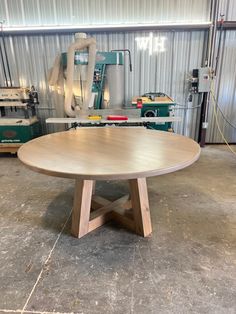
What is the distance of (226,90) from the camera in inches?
161

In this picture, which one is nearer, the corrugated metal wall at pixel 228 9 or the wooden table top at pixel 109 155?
the wooden table top at pixel 109 155

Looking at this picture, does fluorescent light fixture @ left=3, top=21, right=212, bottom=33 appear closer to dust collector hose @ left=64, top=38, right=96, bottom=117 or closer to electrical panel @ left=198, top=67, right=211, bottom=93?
electrical panel @ left=198, top=67, right=211, bottom=93

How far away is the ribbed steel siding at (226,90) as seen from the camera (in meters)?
3.87

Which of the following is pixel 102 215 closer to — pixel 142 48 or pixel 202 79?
pixel 202 79

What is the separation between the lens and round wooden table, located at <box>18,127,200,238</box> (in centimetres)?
123

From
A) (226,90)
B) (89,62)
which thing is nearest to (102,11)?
(89,62)

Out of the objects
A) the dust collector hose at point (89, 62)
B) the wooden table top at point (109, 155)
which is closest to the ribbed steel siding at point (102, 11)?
the dust collector hose at point (89, 62)

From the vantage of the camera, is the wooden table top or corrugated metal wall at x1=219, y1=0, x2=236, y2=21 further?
corrugated metal wall at x1=219, y1=0, x2=236, y2=21

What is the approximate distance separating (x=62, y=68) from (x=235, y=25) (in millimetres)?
2949

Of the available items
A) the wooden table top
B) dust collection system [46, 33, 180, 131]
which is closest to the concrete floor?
the wooden table top

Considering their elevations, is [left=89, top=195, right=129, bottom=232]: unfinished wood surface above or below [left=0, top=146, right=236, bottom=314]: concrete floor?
above

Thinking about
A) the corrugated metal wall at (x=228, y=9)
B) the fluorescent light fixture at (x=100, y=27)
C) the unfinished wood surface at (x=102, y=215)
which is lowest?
the unfinished wood surface at (x=102, y=215)

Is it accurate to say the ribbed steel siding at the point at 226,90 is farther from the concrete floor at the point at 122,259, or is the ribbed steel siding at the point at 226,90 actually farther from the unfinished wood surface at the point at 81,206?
the unfinished wood surface at the point at 81,206

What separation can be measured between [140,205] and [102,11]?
11.8ft
